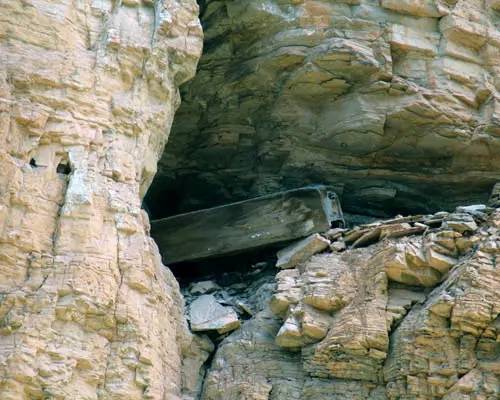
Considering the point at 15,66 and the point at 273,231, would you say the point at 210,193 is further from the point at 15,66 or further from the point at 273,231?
the point at 15,66

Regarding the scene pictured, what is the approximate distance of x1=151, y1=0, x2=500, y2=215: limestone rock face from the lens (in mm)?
11367

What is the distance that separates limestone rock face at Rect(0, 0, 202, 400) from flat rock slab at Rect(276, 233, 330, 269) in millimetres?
1162

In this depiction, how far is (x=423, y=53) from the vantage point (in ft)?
37.8

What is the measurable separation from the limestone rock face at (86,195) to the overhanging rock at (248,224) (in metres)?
1.27

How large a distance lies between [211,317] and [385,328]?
168 cm

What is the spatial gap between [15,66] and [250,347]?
3.11 metres

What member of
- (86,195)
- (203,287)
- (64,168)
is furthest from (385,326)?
(64,168)

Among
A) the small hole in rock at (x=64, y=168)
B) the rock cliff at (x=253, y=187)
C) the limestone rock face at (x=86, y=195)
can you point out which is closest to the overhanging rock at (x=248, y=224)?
the rock cliff at (x=253, y=187)

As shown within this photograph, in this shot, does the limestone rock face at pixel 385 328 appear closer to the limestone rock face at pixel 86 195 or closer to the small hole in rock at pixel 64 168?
the limestone rock face at pixel 86 195

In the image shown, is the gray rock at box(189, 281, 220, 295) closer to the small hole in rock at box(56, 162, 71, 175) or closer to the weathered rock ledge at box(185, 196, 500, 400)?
the weathered rock ledge at box(185, 196, 500, 400)

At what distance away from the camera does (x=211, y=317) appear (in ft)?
33.0

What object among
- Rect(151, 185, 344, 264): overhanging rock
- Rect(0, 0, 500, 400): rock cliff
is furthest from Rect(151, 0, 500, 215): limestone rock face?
Rect(151, 185, 344, 264): overhanging rock

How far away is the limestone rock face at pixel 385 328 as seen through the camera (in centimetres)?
899

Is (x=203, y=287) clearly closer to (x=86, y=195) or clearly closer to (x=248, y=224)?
(x=248, y=224)
